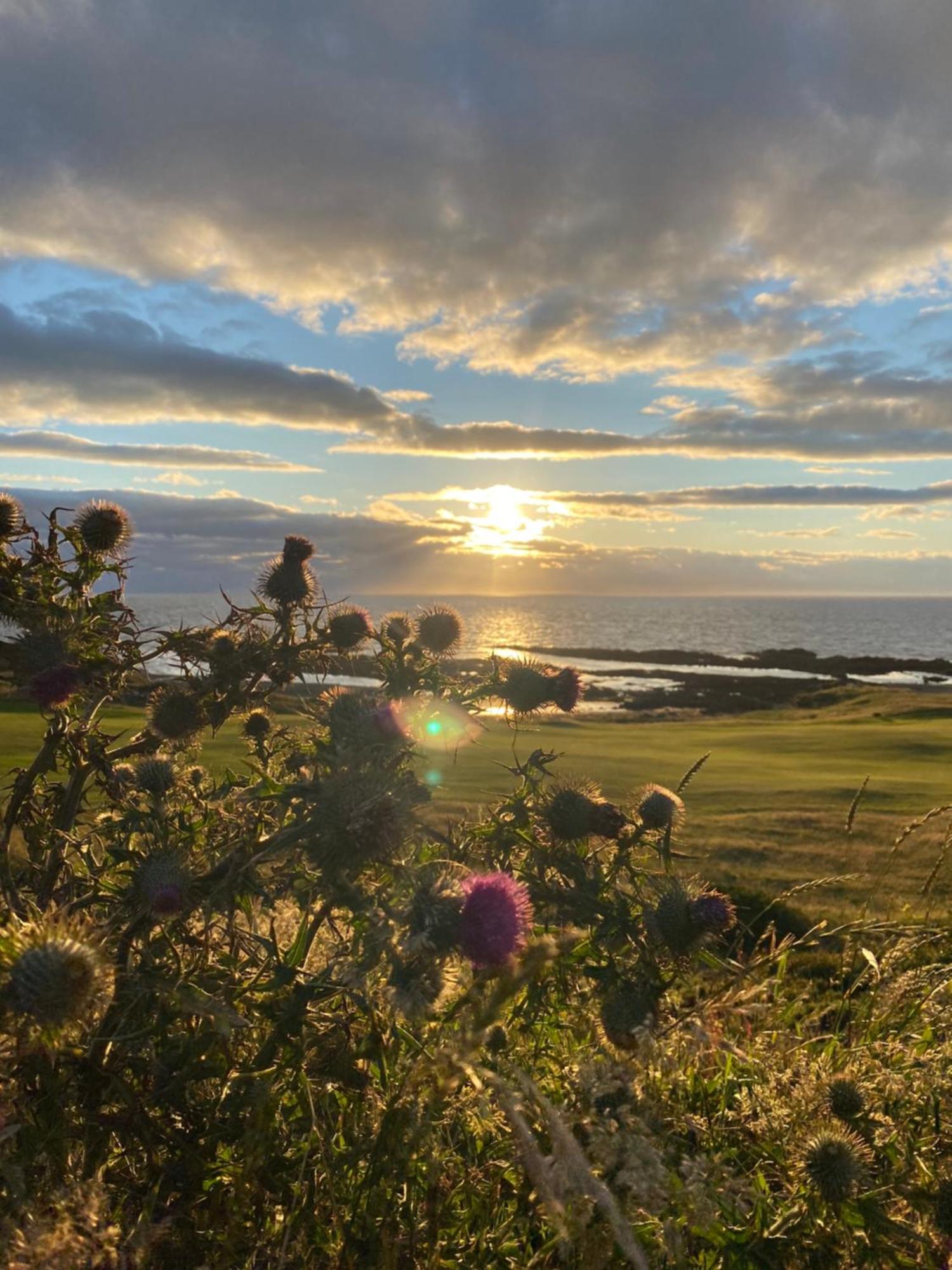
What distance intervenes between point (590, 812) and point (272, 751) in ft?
4.72

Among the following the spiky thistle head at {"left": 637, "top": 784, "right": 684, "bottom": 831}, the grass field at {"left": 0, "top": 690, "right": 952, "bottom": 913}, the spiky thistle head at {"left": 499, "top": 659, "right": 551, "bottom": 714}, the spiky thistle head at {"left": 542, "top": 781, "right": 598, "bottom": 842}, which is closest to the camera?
the spiky thistle head at {"left": 542, "top": 781, "right": 598, "bottom": 842}

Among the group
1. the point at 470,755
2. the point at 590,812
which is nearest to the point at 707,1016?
the point at 590,812

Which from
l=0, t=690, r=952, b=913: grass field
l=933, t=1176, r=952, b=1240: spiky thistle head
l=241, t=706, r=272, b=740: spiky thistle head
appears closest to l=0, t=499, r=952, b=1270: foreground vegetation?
l=933, t=1176, r=952, b=1240: spiky thistle head

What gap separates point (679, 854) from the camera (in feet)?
10.3

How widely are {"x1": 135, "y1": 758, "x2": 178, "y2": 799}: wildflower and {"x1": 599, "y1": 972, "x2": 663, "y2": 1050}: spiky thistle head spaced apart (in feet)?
5.67

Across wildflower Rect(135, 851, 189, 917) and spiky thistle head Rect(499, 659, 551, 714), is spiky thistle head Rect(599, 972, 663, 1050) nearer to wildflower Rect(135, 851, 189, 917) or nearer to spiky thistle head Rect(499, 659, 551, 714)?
spiky thistle head Rect(499, 659, 551, 714)

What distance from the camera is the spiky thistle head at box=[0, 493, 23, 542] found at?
11.8ft

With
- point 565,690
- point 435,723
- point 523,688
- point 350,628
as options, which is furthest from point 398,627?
point 435,723

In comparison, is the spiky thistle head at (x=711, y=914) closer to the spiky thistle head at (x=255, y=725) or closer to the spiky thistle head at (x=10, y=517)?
the spiky thistle head at (x=255, y=725)

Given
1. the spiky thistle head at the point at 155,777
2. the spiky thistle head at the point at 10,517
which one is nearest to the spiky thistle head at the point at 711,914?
the spiky thistle head at the point at 155,777

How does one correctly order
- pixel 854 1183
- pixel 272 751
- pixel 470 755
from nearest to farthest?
pixel 854 1183
pixel 272 751
pixel 470 755

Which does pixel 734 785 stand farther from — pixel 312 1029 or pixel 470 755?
pixel 312 1029

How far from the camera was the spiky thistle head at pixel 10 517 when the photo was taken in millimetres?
3585

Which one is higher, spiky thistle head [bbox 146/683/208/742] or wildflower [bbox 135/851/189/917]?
spiky thistle head [bbox 146/683/208/742]
